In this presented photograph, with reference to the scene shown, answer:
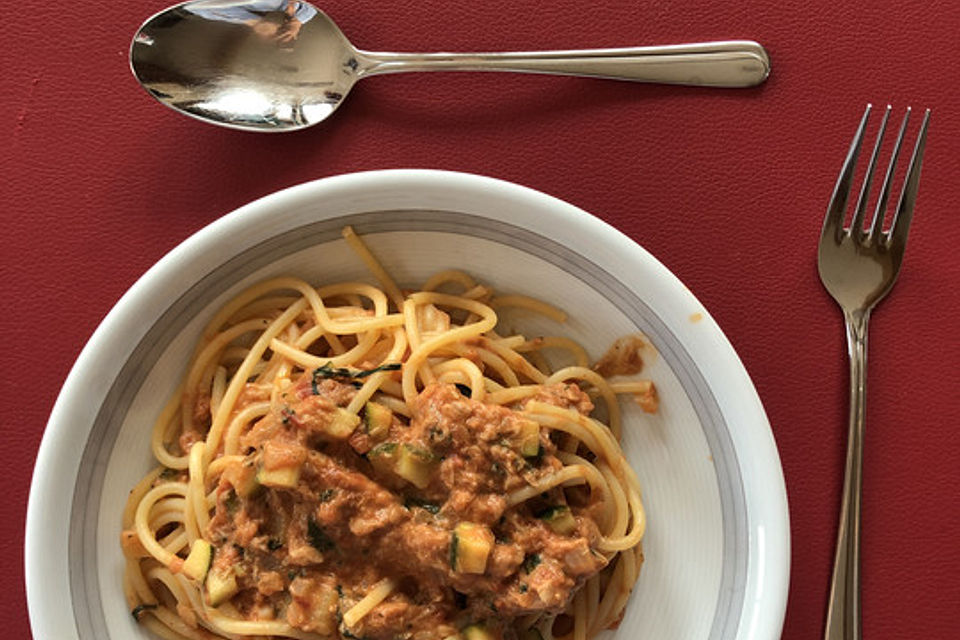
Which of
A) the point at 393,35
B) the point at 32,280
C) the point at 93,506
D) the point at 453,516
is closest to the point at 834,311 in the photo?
the point at 453,516

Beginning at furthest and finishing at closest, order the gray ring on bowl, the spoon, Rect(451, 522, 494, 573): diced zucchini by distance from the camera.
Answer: the spoon, the gray ring on bowl, Rect(451, 522, 494, 573): diced zucchini

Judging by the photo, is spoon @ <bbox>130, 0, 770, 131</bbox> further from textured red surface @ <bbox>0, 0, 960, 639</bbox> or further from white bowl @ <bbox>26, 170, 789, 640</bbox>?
white bowl @ <bbox>26, 170, 789, 640</bbox>

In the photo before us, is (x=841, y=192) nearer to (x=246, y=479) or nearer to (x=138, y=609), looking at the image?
(x=246, y=479)

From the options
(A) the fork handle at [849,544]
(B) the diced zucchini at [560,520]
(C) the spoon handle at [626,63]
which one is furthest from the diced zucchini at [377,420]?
(A) the fork handle at [849,544]

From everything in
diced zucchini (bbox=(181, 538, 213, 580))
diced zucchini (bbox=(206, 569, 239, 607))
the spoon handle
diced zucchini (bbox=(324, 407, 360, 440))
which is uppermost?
the spoon handle

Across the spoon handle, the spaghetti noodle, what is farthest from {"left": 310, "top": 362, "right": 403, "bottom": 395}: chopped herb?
the spoon handle

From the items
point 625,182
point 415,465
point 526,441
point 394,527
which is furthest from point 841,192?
point 394,527
